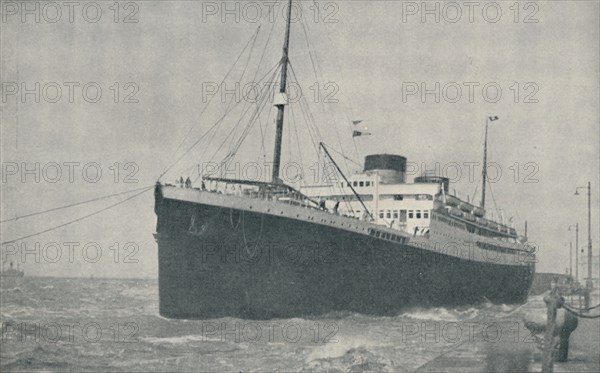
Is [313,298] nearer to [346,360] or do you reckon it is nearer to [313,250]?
[313,250]

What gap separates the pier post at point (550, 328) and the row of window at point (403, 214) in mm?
18231

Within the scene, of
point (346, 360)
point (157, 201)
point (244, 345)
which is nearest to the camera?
point (346, 360)

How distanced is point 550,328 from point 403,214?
19125 mm

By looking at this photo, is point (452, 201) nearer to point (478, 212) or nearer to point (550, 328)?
point (478, 212)

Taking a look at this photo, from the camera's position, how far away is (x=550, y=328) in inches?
391

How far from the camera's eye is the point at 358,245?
22.2 meters

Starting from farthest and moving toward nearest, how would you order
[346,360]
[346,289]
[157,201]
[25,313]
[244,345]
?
[25,313] < [346,289] < [157,201] < [244,345] < [346,360]

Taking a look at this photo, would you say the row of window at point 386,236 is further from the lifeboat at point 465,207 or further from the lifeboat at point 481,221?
the lifeboat at point 481,221

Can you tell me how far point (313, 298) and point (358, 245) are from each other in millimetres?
2866

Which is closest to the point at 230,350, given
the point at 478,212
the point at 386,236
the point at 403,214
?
the point at 386,236

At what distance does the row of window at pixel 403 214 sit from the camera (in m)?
28.5

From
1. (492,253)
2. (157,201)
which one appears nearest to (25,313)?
(157,201)

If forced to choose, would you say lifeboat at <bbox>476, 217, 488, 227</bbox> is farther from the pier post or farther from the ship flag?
the pier post

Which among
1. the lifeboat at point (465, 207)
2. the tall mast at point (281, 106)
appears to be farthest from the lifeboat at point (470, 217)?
the tall mast at point (281, 106)
